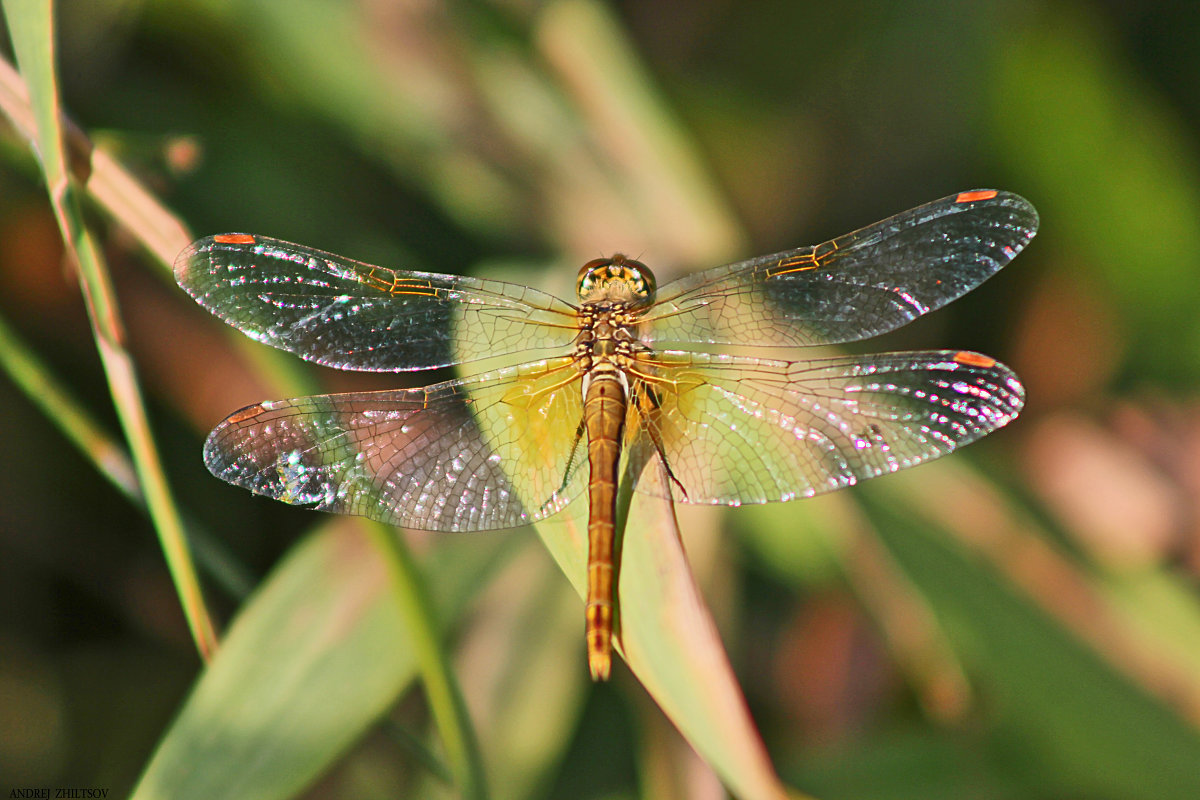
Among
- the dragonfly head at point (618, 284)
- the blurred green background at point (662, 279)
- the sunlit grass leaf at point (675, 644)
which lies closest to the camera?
the sunlit grass leaf at point (675, 644)

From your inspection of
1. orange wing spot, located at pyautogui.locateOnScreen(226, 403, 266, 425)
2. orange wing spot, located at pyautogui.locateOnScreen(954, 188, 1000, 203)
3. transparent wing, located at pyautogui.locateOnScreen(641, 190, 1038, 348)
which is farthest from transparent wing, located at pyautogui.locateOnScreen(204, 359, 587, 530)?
orange wing spot, located at pyautogui.locateOnScreen(954, 188, 1000, 203)

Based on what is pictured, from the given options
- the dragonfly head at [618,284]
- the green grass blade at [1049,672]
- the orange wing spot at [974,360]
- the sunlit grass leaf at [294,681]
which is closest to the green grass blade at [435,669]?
the sunlit grass leaf at [294,681]

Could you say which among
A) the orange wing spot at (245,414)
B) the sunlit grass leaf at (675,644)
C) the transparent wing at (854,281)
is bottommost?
the sunlit grass leaf at (675,644)

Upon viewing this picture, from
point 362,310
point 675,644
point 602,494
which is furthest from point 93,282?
point 675,644

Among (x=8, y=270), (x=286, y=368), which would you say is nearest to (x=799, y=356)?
(x=286, y=368)

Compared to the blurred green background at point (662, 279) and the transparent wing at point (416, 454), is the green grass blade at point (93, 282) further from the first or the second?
the blurred green background at point (662, 279)

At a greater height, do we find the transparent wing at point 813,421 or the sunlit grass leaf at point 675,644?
the transparent wing at point 813,421

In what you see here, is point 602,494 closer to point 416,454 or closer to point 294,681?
point 416,454

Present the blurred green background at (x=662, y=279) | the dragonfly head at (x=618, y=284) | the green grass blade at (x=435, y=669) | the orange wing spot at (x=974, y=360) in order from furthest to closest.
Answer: the blurred green background at (x=662, y=279) < the dragonfly head at (x=618, y=284) < the orange wing spot at (x=974, y=360) < the green grass blade at (x=435, y=669)

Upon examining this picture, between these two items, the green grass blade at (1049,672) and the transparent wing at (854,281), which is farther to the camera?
the green grass blade at (1049,672)
